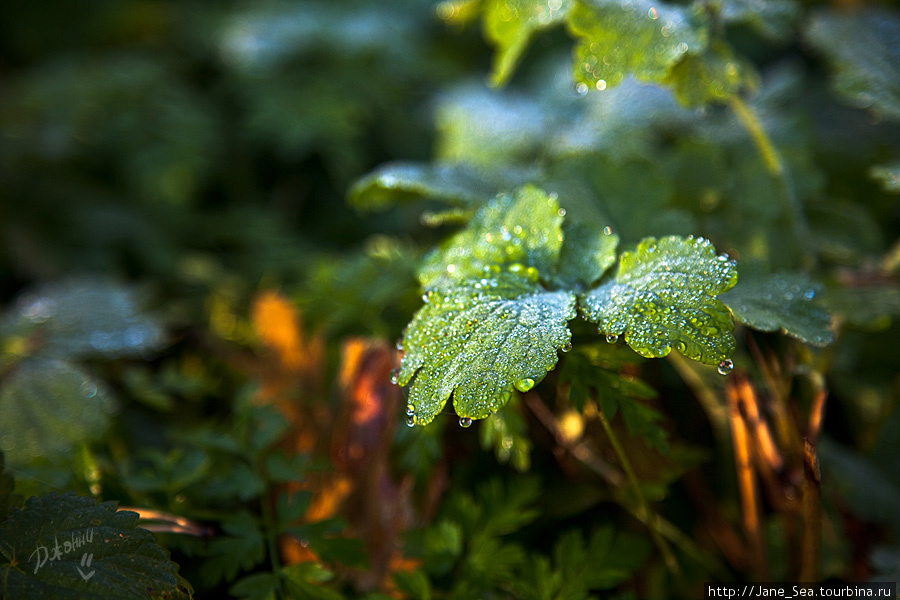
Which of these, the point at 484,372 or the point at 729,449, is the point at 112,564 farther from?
the point at 729,449

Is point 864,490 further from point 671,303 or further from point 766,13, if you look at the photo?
point 766,13

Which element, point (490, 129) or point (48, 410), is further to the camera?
point (490, 129)

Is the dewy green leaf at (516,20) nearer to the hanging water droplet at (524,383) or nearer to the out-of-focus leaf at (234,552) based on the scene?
the hanging water droplet at (524,383)

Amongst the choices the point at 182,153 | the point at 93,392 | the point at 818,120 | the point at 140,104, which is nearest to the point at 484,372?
the point at 93,392

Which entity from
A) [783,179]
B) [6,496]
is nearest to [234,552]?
[6,496]

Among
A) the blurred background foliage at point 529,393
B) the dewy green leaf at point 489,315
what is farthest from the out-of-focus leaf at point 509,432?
the dewy green leaf at point 489,315

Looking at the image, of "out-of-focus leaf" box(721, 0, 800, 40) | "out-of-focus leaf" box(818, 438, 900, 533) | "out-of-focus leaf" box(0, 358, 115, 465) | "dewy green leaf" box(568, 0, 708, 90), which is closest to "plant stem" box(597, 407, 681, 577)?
"out-of-focus leaf" box(818, 438, 900, 533)
